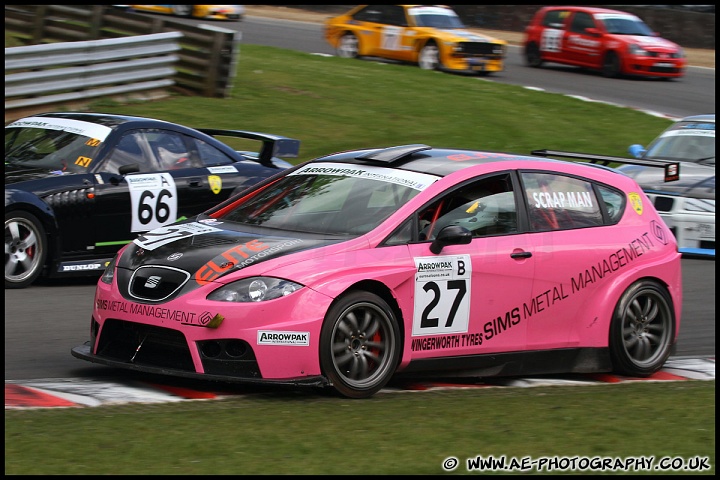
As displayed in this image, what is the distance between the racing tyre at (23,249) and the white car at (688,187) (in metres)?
7.13

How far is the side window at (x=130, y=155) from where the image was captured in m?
10.3

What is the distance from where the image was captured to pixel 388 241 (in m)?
6.70

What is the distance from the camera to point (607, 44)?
26.8 meters

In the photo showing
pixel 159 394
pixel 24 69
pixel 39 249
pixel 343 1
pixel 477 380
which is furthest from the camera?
pixel 343 1

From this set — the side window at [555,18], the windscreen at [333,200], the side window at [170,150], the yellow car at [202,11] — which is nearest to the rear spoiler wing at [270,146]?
the side window at [170,150]

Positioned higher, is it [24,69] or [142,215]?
[24,69]

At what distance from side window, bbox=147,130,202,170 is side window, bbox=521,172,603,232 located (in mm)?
4369

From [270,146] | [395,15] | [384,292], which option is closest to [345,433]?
[384,292]

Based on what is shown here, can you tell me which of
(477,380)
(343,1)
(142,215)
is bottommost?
(477,380)

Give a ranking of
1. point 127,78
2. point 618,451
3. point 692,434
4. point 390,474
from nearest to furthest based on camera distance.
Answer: point 390,474
point 618,451
point 692,434
point 127,78

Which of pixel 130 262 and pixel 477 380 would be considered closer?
pixel 130 262

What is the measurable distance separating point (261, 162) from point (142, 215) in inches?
68.3

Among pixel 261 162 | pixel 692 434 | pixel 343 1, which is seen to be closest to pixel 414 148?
pixel 692 434

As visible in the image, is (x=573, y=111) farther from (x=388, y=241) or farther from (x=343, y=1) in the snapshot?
(x=343, y=1)
